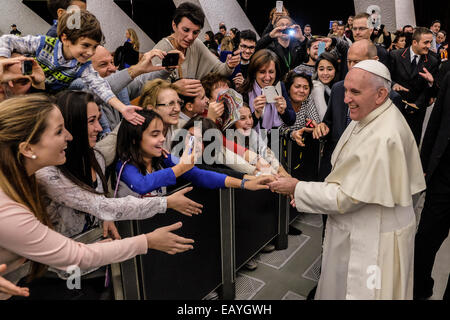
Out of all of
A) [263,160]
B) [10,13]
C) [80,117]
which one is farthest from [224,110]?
[10,13]

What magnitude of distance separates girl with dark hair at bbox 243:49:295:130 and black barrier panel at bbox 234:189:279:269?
0.71m

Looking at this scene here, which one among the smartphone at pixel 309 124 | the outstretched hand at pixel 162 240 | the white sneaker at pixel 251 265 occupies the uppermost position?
the smartphone at pixel 309 124

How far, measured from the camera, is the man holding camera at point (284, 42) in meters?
4.36

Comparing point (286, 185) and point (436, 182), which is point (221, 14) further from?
point (286, 185)

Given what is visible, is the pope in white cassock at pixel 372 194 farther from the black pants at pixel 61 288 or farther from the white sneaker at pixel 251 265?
the black pants at pixel 61 288

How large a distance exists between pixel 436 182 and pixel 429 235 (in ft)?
1.34

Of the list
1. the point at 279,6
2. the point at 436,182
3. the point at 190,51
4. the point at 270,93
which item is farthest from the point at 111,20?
the point at 436,182

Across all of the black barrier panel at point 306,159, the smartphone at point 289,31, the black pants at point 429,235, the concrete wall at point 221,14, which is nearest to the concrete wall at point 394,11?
the concrete wall at point 221,14

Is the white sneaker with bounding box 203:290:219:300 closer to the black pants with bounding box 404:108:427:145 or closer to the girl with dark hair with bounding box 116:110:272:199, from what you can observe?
the girl with dark hair with bounding box 116:110:272:199

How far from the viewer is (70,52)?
Result: 7.86 ft

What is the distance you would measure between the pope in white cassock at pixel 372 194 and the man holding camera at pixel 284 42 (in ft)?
7.32

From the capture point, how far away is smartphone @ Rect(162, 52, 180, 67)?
2918mm

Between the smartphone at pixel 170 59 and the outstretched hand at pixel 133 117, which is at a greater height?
the smartphone at pixel 170 59

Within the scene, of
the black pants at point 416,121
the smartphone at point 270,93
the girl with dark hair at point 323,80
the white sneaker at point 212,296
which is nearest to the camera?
the white sneaker at point 212,296
